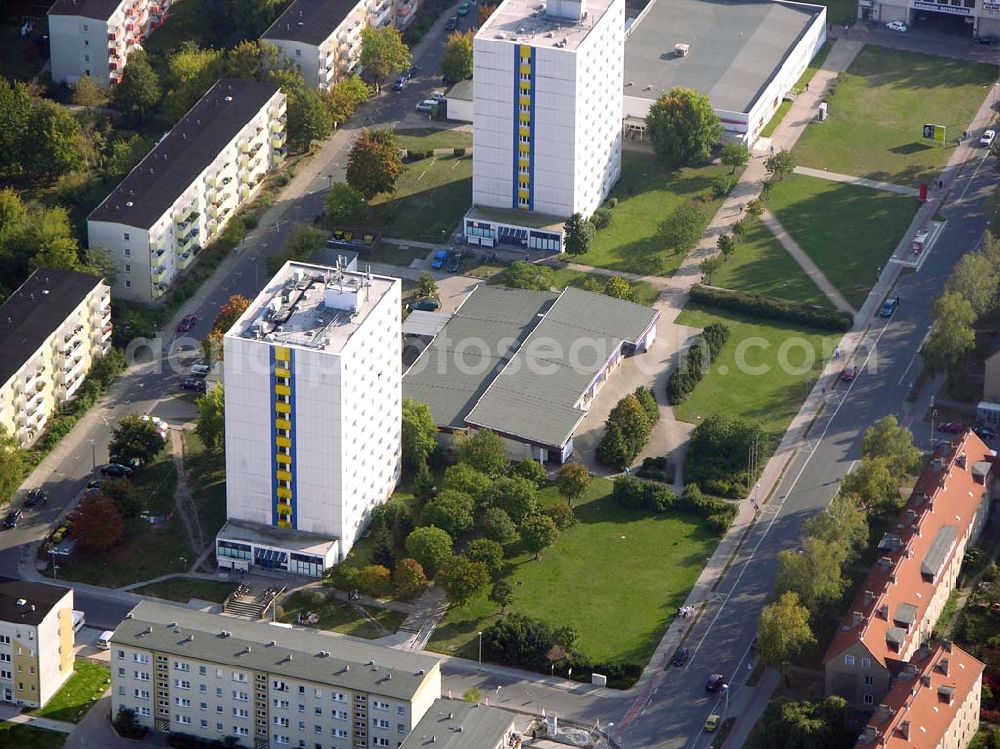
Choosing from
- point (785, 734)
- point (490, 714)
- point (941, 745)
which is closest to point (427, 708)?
point (490, 714)

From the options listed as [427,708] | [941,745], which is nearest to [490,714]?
[427,708]

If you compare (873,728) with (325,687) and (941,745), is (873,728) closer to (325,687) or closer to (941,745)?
(941,745)

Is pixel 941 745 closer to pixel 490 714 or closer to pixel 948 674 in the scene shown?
pixel 948 674

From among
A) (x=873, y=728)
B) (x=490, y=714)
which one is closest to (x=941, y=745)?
(x=873, y=728)

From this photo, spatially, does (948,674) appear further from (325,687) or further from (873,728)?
(325,687)
